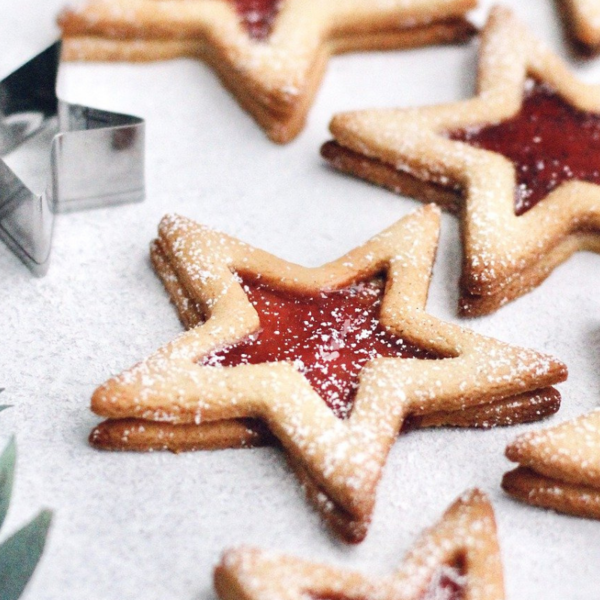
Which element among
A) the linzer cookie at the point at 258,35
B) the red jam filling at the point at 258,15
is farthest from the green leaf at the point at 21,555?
the red jam filling at the point at 258,15

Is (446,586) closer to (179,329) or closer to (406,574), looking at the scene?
(406,574)

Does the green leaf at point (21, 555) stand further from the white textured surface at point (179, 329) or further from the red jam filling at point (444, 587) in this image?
the red jam filling at point (444, 587)

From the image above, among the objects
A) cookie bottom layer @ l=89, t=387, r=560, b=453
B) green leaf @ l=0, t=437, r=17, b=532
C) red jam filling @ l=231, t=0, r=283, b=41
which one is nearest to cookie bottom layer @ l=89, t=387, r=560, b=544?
cookie bottom layer @ l=89, t=387, r=560, b=453

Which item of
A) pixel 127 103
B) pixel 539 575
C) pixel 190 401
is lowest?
pixel 539 575

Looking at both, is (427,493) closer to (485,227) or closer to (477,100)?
(485,227)

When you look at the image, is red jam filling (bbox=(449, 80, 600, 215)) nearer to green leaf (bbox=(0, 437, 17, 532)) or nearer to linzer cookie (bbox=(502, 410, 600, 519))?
linzer cookie (bbox=(502, 410, 600, 519))

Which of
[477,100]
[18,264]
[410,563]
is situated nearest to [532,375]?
[410,563]
